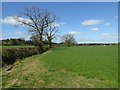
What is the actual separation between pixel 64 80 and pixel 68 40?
107647 millimetres

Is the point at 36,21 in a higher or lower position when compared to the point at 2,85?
higher

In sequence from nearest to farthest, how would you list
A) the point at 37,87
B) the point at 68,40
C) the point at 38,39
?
the point at 37,87 → the point at 38,39 → the point at 68,40

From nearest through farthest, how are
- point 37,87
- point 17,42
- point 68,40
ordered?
point 37,87 → point 17,42 → point 68,40

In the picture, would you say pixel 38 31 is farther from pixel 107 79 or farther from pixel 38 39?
pixel 107 79

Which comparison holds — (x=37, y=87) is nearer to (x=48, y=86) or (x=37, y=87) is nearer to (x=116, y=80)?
(x=48, y=86)

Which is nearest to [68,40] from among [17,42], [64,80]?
[17,42]

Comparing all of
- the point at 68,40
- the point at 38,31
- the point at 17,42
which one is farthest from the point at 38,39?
the point at 68,40

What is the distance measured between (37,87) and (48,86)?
1.58ft

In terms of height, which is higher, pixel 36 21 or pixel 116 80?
pixel 36 21

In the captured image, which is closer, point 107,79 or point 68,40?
point 107,79

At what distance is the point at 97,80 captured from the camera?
10.5 m

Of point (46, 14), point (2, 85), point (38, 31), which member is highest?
point (46, 14)

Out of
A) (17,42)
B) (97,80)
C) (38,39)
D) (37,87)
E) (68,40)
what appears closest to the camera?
(37,87)

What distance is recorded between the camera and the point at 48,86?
9.83 metres
